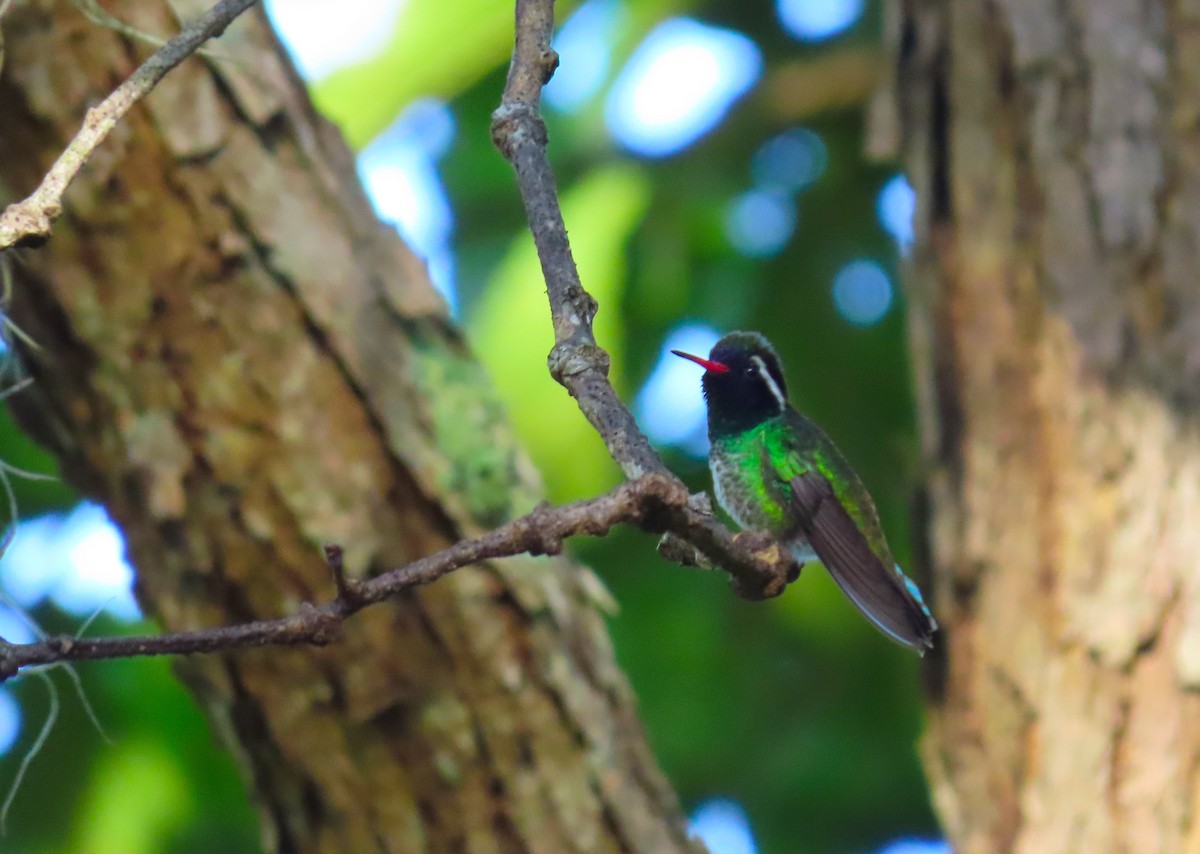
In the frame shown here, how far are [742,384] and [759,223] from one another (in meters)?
1.71

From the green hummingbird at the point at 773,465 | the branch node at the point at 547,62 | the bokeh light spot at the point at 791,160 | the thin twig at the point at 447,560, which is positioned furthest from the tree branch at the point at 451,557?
the bokeh light spot at the point at 791,160

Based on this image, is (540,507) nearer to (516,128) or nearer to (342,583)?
(342,583)

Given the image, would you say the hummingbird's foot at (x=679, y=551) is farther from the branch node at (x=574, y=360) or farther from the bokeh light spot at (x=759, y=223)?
the bokeh light spot at (x=759, y=223)

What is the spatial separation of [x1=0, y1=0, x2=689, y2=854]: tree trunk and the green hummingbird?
65 centimetres

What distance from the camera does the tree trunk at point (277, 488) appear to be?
3.01 metres

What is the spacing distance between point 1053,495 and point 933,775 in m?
0.76

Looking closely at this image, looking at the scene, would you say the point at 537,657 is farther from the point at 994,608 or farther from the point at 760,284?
the point at 760,284

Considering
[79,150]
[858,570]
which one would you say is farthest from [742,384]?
[79,150]

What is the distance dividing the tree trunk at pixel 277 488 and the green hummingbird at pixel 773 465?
0.65 metres

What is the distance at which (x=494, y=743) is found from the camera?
301 cm

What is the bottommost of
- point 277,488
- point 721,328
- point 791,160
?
point 277,488

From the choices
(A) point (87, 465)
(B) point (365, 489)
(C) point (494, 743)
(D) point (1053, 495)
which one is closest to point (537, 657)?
(C) point (494, 743)

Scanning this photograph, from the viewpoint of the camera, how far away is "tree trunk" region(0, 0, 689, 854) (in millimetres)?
3006

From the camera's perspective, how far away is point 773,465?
3.56 meters
